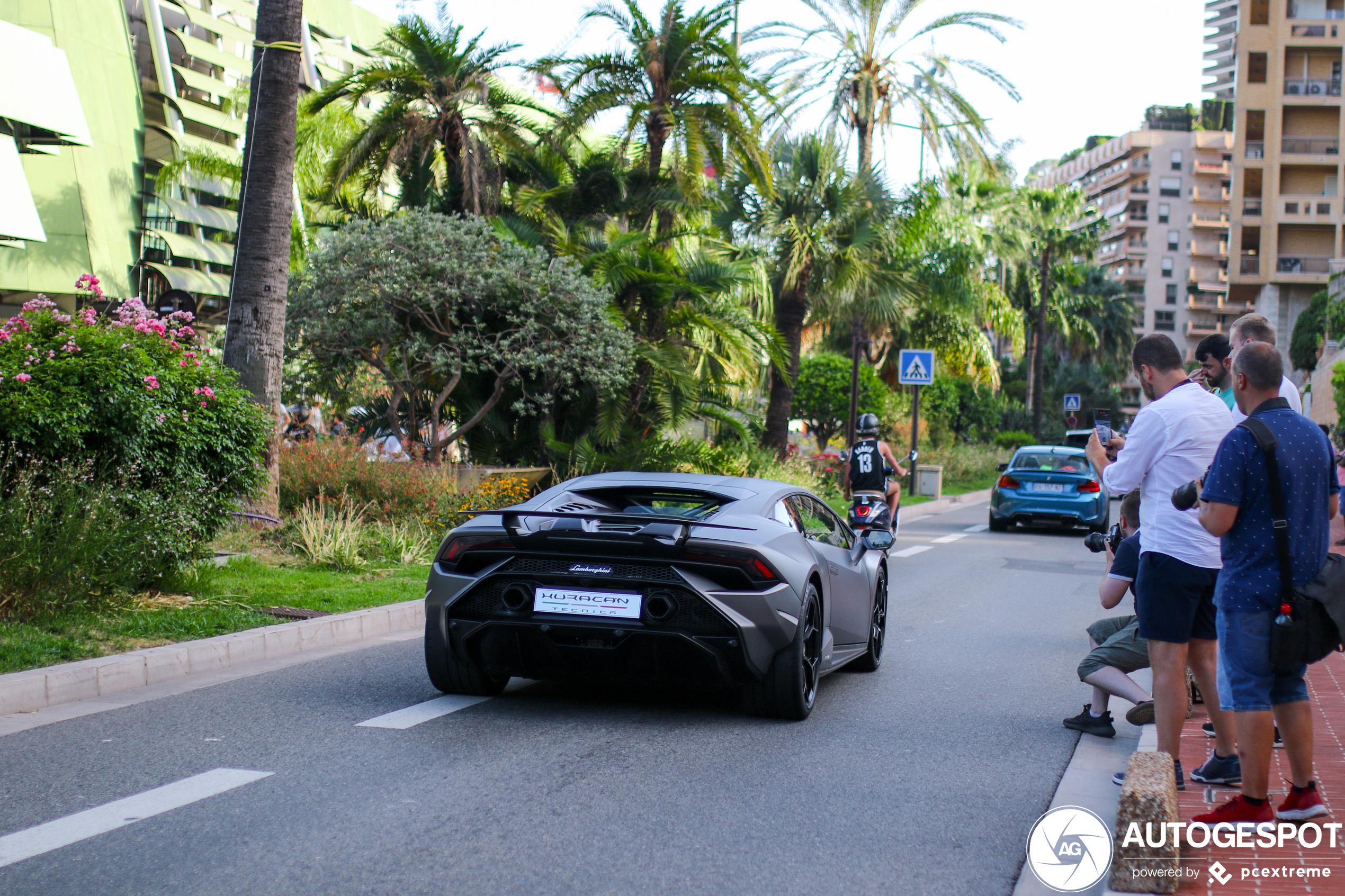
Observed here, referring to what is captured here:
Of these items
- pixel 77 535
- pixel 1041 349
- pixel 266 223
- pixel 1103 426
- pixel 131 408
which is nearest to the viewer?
pixel 1103 426

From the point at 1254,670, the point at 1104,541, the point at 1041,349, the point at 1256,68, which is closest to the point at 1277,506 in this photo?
the point at 1254,670

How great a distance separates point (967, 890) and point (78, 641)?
17.7ft

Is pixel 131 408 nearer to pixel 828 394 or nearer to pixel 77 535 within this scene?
pixel 77 535

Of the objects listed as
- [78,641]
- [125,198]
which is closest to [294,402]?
[78,641]

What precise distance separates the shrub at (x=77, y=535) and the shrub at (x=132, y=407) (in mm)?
120

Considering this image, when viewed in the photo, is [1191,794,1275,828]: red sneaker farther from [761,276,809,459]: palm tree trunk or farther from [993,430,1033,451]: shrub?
[993,430,1033,451]: shrub

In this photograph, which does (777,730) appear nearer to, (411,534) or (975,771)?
(975,771)

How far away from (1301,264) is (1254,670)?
222ft

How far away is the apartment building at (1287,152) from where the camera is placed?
6294cm

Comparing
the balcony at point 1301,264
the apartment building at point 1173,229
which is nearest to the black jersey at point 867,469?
the balcony at point 1301,264

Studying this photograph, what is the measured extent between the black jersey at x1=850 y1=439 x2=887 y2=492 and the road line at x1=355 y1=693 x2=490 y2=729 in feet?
30.3

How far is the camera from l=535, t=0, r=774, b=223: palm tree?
2092 centimetres

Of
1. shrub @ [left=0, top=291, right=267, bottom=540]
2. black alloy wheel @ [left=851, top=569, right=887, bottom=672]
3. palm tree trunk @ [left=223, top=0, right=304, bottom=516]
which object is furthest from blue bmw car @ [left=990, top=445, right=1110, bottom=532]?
shrub @ [left=0, top=291, right=267, bottom=540]

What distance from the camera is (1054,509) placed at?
20.5 metres
